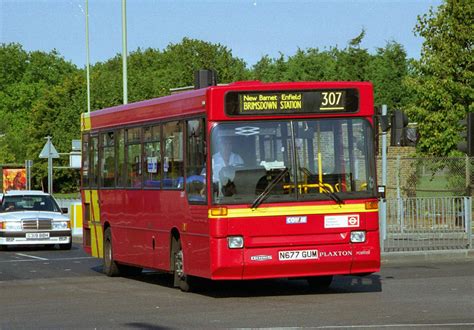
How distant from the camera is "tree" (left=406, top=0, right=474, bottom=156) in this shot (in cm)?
4150

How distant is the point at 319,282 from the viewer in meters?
19.8

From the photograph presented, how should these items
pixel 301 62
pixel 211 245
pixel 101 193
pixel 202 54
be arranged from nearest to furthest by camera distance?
pixel 211 245 < pixel 101 193 < pixel 301 62 < pixel 202 54

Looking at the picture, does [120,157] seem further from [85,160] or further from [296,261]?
[296,261]

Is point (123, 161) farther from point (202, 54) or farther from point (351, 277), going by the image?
point (202, 54)

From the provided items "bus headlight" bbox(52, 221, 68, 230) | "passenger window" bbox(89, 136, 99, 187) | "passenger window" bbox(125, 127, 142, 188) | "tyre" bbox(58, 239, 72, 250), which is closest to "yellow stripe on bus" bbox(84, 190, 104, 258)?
"passenger window" bbox(89, 136, 99, 187)

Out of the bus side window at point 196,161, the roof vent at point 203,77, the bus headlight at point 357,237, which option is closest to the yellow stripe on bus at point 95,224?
the roof vent at point 203,77

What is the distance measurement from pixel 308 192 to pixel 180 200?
2154 mm

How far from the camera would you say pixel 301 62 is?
89.8m

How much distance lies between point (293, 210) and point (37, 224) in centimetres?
1830

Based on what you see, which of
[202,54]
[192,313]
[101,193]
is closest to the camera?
[192,313]

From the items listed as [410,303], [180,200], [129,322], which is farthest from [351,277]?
[129,322]

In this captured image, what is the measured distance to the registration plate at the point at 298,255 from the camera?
57.8 ft

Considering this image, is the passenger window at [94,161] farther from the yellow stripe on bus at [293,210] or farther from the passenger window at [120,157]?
the yellow stripe on bus at [293,210]

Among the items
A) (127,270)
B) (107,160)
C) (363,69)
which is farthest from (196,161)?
(363,69)
